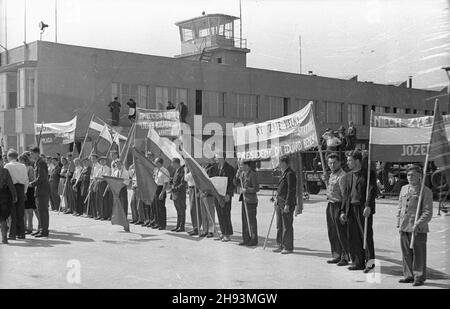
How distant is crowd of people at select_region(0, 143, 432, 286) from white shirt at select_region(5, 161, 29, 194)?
2 centimetres

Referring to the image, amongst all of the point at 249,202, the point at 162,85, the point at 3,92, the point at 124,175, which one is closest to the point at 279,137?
the point at 249,202

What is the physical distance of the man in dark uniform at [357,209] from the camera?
9055 mm

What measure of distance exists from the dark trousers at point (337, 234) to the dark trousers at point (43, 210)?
20.0 ft

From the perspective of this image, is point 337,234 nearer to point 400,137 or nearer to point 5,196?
point 400,137

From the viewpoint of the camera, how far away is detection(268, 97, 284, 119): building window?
47.0m

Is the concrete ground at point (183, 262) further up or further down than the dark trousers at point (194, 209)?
further down

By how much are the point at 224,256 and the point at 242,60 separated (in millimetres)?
40336

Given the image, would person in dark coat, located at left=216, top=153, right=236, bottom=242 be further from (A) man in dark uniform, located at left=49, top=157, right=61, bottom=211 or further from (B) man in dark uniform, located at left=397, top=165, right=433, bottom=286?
(A) man in dark uniform, located at left=49, top=157, right=61, bottom=211

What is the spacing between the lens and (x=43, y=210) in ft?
40.8

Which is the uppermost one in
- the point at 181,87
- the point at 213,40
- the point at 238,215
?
the point at 213,40

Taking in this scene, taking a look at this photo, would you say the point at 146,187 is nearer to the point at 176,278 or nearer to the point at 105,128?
the point at 105,128

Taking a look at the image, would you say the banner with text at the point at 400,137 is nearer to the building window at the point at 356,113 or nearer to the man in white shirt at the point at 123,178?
the man in white shirt at the point at 123,178

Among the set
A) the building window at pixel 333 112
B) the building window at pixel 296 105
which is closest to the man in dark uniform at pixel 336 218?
the building window at pixel 296 105

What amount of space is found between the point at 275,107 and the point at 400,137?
3865cm
